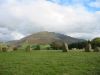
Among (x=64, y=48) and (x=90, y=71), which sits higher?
(x=64, y=48)

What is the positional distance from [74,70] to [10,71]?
4466mm

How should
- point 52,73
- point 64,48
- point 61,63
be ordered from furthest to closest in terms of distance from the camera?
point 64,48, point 61,63, point 52,73

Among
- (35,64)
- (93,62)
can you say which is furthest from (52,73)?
(93,62)

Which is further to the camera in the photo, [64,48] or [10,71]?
[64,48]

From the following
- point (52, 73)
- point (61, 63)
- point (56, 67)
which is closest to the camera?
point (52, 73)

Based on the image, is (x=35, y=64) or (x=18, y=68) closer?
(x=18, y=68)

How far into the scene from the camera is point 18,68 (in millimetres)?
19047

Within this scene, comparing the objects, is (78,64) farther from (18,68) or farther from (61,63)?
(18,68)

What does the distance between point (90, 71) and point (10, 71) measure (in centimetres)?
555

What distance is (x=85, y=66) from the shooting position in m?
19.8

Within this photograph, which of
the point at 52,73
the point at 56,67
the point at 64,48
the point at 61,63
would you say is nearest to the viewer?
the point at 52,73

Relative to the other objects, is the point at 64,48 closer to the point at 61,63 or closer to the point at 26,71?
the point at 61,63

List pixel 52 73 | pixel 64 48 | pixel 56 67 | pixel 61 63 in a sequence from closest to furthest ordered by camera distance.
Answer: pixel 52 73
pixel 56 67
pixel 61 63
pixel 64 48

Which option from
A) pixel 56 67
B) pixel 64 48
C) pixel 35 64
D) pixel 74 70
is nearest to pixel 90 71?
pixel 74 70
